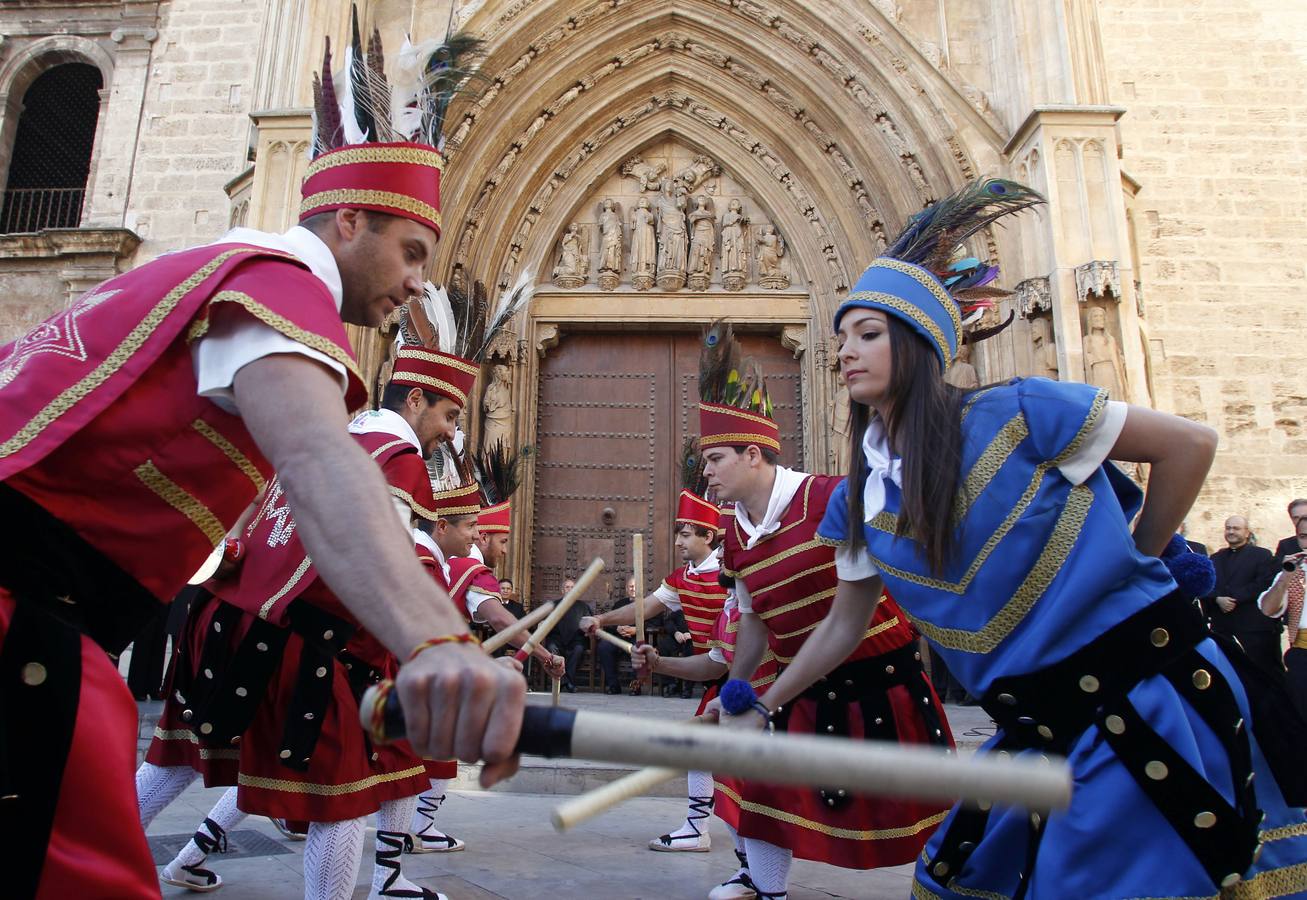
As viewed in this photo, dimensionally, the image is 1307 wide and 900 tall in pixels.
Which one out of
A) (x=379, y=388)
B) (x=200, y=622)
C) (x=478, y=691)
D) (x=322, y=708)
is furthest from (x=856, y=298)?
(x=379, y=388)

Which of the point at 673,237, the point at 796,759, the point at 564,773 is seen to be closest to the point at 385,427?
the point at 796,759

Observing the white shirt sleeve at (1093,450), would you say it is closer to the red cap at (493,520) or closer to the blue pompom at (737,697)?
the blue pompom at (737,697)

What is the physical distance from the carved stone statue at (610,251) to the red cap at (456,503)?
7.34 meters

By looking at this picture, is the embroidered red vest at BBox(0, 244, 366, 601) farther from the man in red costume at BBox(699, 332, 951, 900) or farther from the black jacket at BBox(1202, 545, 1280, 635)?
the black jacket at BBox(1202, 545, 1280, 635)

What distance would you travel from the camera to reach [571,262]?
1222 cm

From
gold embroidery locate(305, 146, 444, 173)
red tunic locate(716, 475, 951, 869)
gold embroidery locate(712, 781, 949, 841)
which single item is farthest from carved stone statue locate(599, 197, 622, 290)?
gold embroidery locate(305, 146, 444, 173)

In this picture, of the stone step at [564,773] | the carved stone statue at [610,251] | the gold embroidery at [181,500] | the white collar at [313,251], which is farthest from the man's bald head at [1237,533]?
the gold embroidery at [181,500]

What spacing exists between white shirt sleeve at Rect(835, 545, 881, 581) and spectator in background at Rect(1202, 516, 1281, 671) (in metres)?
6.80

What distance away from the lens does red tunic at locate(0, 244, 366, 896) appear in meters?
1.29

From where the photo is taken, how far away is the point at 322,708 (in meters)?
2.96

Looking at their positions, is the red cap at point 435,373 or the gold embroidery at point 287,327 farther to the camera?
the red cap at point 435,373

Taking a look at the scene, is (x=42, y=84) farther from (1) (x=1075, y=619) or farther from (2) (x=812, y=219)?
(1) (x=1075, y=619)

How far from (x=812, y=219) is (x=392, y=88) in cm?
1006

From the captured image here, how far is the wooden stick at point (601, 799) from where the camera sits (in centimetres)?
99
